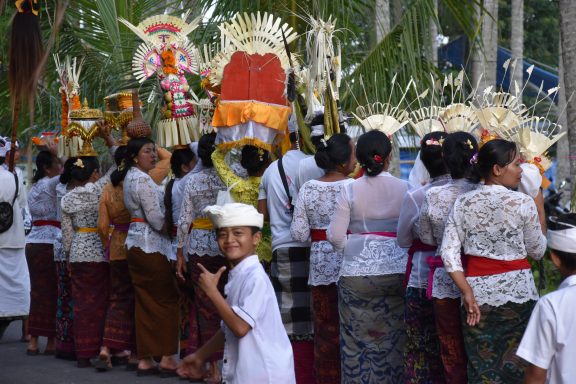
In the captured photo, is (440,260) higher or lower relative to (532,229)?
lower

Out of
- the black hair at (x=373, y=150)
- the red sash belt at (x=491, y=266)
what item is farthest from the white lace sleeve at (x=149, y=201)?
the red sash belt at (x=491, y=266)

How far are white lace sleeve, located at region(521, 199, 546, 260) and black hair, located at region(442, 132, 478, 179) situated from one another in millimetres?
446

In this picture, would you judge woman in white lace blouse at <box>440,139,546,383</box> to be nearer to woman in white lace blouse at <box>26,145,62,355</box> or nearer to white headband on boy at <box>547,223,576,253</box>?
white headband on boy at <box>547,223,576,253</box>

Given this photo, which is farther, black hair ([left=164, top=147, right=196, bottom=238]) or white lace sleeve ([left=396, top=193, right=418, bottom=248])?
black hair ([left=164, top=147, right=196, bottom=238])

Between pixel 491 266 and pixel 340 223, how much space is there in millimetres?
1130

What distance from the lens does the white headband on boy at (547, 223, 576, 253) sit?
3926mm

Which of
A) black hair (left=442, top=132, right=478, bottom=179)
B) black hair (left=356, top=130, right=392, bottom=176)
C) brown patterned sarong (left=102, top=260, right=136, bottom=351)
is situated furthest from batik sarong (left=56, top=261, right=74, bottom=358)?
black hair (left=442, top=132, right=478, bottom=179)

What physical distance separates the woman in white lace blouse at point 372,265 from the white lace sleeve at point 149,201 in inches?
93.2

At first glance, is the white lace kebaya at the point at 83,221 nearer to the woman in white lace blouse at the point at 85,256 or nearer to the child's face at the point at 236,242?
the woman in white lace blouse at the point at 85,256

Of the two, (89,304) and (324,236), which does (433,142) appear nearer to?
(324,236)

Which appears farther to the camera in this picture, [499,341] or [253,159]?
[253,159]

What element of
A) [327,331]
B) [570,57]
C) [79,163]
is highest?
[570,57]

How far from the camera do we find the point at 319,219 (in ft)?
21.8

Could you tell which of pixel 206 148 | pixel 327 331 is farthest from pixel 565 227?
pixel 206 148
